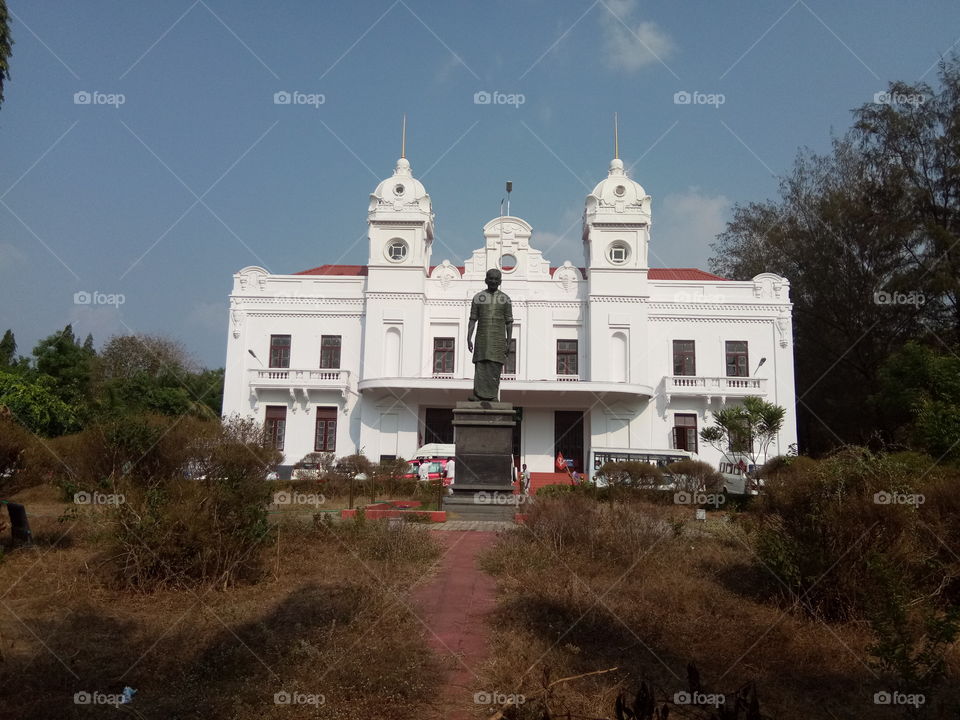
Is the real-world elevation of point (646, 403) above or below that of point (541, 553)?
above

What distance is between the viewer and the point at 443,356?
88.7 feet

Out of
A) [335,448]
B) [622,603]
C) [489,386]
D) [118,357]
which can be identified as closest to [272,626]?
[622,603]

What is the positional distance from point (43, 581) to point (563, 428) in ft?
70.4

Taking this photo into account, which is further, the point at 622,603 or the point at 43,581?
the point at 43,581

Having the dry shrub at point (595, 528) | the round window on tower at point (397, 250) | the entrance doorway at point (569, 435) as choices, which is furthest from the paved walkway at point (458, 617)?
the round window on tower at point (397, 250)

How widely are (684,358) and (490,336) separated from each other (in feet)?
51.1

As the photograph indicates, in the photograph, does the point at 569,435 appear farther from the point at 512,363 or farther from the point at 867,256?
the point at 867,256

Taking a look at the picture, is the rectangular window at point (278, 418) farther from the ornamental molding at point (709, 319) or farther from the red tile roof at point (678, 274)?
the red tile roof at point (678, 274)

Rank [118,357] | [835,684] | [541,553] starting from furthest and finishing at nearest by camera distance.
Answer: [118,357] < [541,553] < [835,684]

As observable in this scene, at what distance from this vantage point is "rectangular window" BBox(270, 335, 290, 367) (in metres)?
27.1

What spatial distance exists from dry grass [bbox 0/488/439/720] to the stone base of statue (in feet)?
15.4

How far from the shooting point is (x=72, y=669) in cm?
428

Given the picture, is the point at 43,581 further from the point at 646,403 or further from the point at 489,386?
the point at 646,403

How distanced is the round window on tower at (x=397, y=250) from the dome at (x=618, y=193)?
24.0ft
